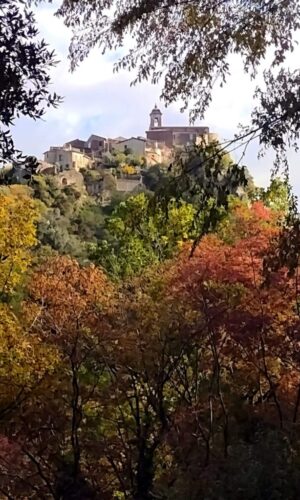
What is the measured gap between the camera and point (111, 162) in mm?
51094

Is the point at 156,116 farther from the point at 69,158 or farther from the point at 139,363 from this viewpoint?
the point at 69,158

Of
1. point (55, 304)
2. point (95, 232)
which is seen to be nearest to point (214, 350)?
point (55, 304)

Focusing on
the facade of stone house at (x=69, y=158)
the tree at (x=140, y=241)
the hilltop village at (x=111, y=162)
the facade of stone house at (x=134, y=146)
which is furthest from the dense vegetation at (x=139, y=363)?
the facade of stone house at (x=69, y=158)

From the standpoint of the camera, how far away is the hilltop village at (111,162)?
4200 centimetres

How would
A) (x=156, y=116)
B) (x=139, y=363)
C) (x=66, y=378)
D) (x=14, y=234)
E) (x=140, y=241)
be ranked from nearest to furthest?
1. (x=14, y=234)
2. (x=139, y=363)
3. (x=66, y=378)
4. (x=140, y=241)
5. (x=156, y=116)

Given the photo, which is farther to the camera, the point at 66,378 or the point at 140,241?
the point at 140,241

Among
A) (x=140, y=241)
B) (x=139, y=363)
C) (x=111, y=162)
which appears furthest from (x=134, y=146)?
(x=139, y=363)

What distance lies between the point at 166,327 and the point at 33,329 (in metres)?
1.88

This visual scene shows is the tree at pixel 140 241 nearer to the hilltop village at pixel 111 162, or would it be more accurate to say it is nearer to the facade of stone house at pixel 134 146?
the hilltop village at pixel 111 162

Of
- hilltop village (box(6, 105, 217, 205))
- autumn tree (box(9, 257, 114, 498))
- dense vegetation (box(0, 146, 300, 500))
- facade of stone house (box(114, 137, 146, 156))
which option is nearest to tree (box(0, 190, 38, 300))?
dense vegetation (box(0, 146, 300, 500))

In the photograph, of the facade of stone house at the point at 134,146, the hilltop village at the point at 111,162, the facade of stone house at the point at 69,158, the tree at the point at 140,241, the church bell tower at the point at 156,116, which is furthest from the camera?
the facade of stone house at the point at 69,158

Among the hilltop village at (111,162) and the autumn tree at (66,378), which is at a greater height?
the hilltop village at (111,162)

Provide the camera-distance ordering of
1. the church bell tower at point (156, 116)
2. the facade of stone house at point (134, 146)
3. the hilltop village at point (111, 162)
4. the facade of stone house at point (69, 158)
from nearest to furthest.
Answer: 1. the church bell tower at point (156, 116)
2. the hilltop village at point (111, 162)
3. the facade of stone house at point (134, 146)
4. the facade of stone house at point (69, 158)

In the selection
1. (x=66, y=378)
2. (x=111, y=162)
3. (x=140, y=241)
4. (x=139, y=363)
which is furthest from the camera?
(x=111, y=162)
